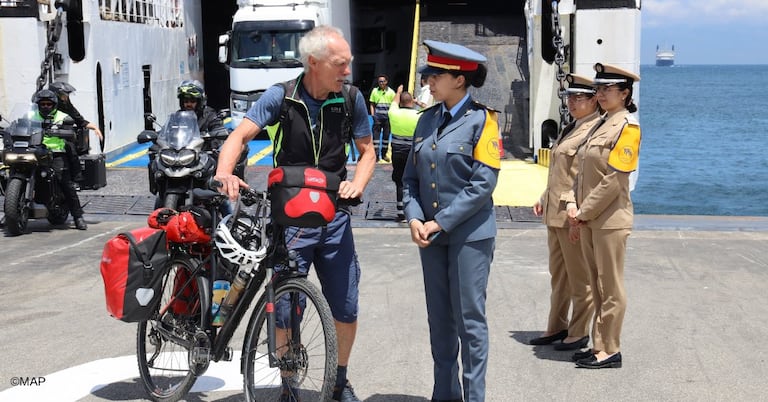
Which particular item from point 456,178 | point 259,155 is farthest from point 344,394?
point 259,155

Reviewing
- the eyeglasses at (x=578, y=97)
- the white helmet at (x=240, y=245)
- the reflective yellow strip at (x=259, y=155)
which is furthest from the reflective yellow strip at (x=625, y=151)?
the reflective yellow strip at (x=259, y=155)

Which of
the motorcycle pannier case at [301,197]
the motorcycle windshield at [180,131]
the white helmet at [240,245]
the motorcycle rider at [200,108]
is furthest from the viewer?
the motorcycle rider at [200,108]

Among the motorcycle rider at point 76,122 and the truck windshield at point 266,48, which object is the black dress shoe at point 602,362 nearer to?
the motorcycle rider at point 76,122

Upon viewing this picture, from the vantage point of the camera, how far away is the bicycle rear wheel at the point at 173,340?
5641 mm

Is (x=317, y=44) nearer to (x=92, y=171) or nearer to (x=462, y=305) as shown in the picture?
(x=462, y=305)

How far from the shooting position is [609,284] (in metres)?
6.52

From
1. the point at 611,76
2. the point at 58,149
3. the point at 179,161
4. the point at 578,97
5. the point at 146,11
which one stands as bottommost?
the point at 58,149

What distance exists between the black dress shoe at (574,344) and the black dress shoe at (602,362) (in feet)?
1.32

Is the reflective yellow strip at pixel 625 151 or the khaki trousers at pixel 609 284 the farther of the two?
the khaki trousers at pixel 609 284

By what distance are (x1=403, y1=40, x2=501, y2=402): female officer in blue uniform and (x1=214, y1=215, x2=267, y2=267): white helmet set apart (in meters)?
0.76

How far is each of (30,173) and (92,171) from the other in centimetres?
105

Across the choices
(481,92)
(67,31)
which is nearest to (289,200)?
(67,31)

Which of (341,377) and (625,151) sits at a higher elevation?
(625,151)

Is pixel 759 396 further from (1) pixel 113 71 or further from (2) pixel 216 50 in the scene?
(2) pixel 216 50
